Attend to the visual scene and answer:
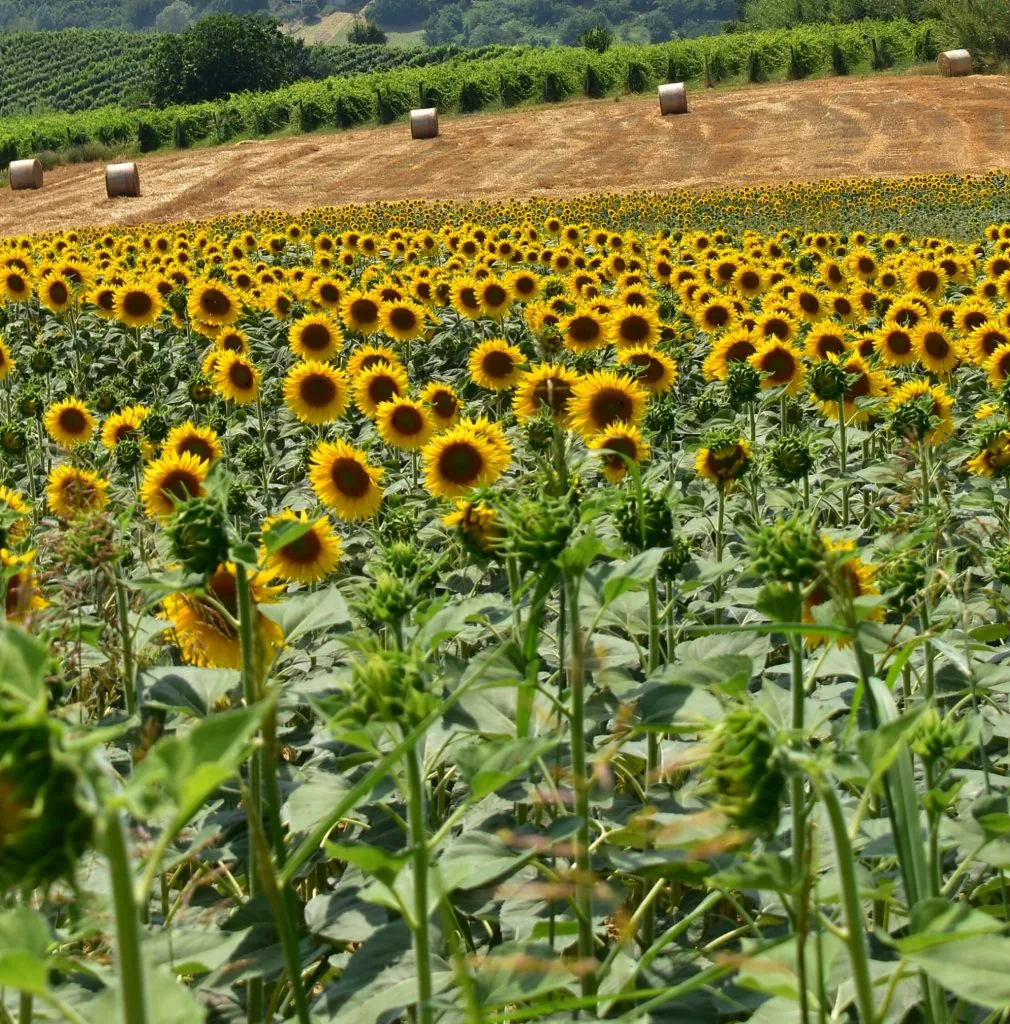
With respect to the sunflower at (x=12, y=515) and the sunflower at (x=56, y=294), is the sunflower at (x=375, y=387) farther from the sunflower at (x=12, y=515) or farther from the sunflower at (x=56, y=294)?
the sunflower at (x=56, y=294)

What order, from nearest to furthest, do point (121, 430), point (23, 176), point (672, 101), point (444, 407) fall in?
point (444, 407), point (121, 430), point (23, 176), point (672, 101)

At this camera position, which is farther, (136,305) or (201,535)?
(136,305)

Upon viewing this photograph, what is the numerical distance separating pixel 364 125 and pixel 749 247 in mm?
34194

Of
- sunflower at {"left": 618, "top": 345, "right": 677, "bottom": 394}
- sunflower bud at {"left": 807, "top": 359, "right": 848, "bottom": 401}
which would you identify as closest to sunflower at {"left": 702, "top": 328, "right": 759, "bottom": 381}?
sunflower at {"left": 618, "top": 345, "right": 677, "bottom": 394}

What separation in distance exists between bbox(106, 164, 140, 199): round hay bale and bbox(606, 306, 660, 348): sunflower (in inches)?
1027

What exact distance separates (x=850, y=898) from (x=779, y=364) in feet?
11.7

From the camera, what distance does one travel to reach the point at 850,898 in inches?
32.5

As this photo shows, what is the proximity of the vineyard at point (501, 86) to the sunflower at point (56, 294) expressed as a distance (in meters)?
34.6

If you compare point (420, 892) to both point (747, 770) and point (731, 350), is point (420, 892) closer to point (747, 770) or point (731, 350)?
point (747, 770)

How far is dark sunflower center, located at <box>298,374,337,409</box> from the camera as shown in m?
4.36

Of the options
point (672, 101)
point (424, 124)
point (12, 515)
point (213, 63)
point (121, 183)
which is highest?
point (213, 63)

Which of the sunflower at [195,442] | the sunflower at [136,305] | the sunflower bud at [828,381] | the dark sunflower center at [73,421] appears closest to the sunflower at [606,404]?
the sunflower bud at [828,381]

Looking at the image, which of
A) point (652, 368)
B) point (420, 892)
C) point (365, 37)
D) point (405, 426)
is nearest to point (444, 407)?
point (405, 426)

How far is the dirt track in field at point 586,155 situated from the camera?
26.5 metres
